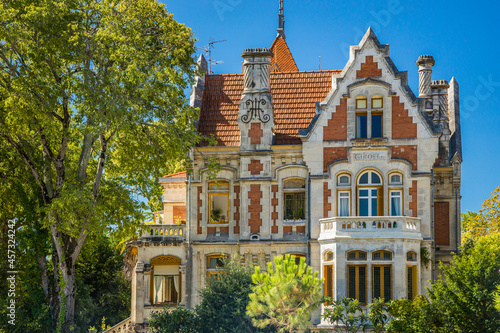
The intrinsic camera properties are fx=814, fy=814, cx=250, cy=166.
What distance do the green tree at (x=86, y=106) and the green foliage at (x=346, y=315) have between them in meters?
9.41

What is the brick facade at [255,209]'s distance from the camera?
38812 mm

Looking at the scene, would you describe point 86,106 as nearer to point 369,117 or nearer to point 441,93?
point 369,117

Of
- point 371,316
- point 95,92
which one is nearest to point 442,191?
point 371,316

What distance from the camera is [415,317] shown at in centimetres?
3073

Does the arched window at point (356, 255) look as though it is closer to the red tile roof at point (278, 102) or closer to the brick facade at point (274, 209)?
the brick facade at point (274, 209)

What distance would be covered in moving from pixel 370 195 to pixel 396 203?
1.24m

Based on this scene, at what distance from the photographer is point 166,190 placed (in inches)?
1676

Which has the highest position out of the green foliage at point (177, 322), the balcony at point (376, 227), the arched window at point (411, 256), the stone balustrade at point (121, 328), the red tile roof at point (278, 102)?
the red tile roof at point (278, 102)

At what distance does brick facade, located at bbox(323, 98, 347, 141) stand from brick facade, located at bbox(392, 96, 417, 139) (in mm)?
2280

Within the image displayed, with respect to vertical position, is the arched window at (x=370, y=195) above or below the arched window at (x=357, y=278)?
above

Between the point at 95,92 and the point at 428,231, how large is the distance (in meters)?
16.0

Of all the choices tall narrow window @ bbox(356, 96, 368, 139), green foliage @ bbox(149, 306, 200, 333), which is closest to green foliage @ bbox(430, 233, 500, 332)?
tall narrow window @ bbox(356, 96, 368, 139)

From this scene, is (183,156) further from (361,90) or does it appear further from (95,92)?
(361,90)

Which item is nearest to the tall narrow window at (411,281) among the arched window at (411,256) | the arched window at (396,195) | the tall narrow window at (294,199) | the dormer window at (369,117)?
the arched window at (411,256)
